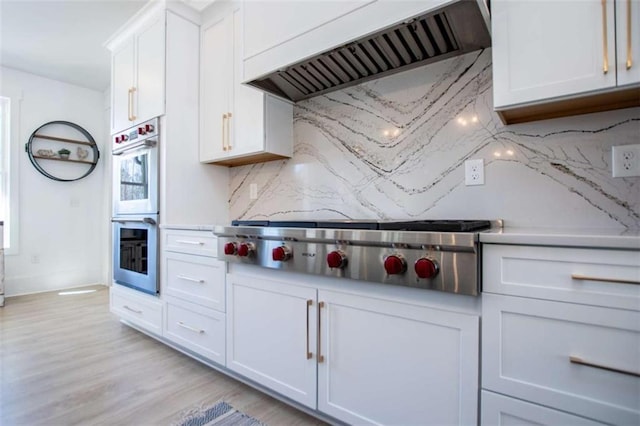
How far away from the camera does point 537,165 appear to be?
141 cm

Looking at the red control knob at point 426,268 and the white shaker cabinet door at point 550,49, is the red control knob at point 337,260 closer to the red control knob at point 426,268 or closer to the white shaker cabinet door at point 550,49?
the red control knob at point 426,268

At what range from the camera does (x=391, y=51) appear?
158 cm

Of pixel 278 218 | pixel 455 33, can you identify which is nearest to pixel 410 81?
pixel 455 33

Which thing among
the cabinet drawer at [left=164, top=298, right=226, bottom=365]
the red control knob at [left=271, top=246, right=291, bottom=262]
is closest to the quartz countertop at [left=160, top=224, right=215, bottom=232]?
the cabinet drawer at [left=164, top=298, right=226, bottom=365]

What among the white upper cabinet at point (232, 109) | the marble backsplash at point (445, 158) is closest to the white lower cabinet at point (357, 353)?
the marble backsplash at point (445, 158)

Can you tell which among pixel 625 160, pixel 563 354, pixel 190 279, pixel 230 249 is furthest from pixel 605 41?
pixel 190 279

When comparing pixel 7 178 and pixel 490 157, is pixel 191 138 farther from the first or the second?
pixel 7 178

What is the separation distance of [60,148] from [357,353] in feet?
14.9

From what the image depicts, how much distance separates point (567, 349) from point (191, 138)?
2.39m

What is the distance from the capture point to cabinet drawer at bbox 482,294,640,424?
81 cm

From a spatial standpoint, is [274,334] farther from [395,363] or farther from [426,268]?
[426,268]

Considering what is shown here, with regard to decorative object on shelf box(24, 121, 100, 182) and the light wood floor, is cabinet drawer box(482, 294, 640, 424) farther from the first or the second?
decorative object on shelf box(24, 121, 100, 182)

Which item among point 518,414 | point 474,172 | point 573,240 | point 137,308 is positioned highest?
point 474,172

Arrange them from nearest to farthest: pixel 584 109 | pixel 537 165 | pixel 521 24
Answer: pixel 521 24, pixel 584 109, pixel 537 165
